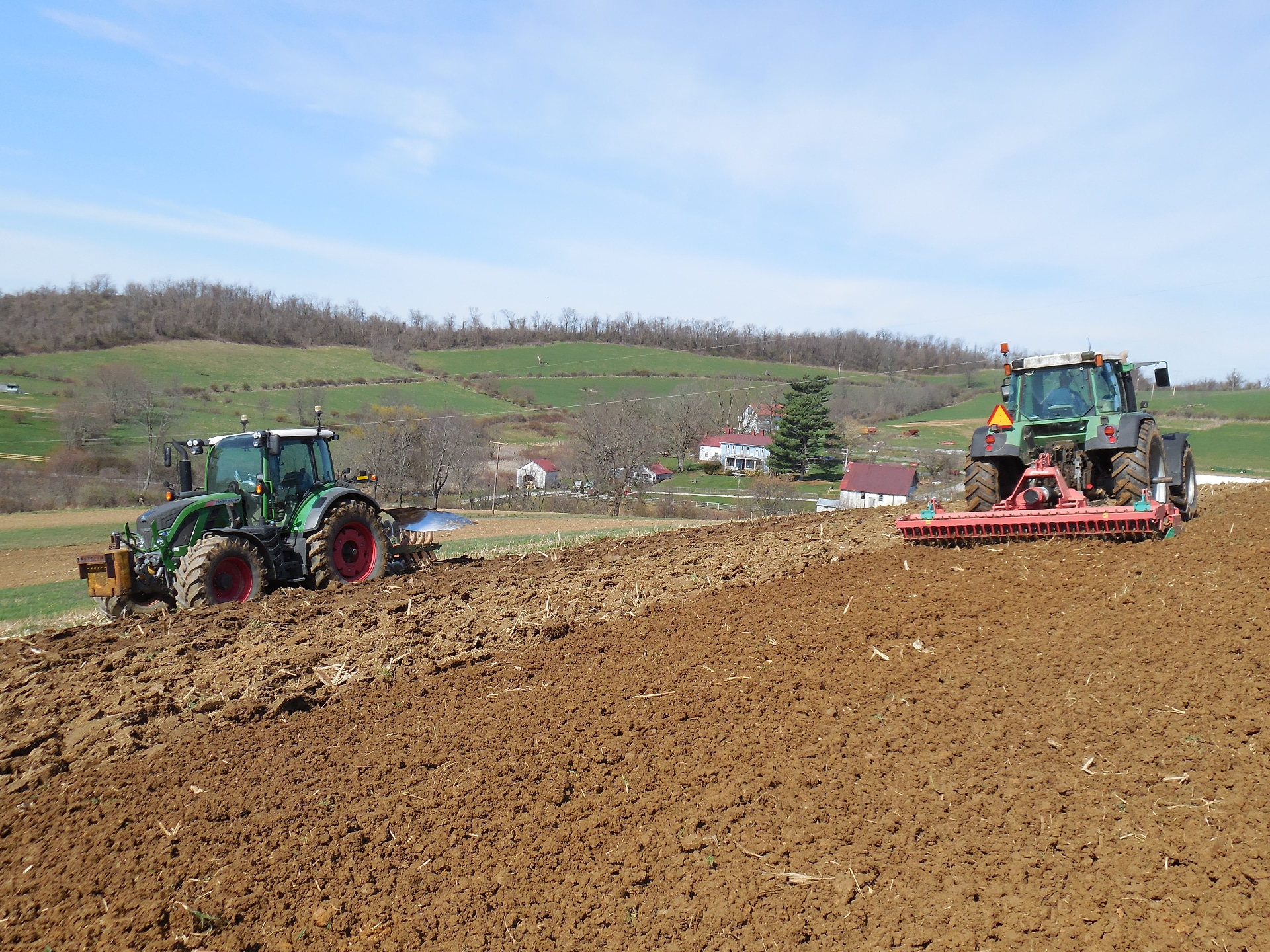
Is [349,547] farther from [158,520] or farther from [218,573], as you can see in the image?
[158,520]

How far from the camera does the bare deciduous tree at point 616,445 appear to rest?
41.9 meters

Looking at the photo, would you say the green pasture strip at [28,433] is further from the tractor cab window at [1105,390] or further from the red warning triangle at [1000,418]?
the tractor cab window at [1105,390]

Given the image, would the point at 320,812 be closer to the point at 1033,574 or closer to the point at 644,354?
the point at 1033,574

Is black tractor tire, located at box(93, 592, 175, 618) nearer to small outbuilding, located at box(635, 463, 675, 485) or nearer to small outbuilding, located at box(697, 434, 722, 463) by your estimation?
small outbuilding, located at box(635, 463, 675, 485)

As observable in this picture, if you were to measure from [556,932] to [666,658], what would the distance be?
2707 millimetres

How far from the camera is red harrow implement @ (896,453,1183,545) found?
25.1 feet

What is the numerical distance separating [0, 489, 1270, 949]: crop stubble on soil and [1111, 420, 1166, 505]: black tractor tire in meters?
1.32

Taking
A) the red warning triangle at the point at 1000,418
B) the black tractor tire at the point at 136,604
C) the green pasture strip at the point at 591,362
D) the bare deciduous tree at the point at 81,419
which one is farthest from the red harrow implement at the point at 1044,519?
the green pasture strip at the point at 591,362

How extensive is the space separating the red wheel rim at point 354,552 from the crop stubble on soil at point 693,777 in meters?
3.46

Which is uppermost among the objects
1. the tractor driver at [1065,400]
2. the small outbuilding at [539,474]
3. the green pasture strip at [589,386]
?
the green pasture strip at [589,386]

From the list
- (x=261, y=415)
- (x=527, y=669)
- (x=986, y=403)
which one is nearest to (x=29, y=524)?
(x=261, y=415)

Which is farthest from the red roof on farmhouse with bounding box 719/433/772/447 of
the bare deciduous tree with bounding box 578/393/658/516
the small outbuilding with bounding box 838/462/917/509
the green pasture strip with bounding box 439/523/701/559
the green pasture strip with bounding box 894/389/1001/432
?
the green pasture strip with bounding box 439/523/701/559

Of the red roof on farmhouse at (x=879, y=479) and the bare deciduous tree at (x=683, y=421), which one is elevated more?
the bare deciduous tree at (x=683, y=421)

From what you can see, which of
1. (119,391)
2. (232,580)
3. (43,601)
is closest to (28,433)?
(119,391)
